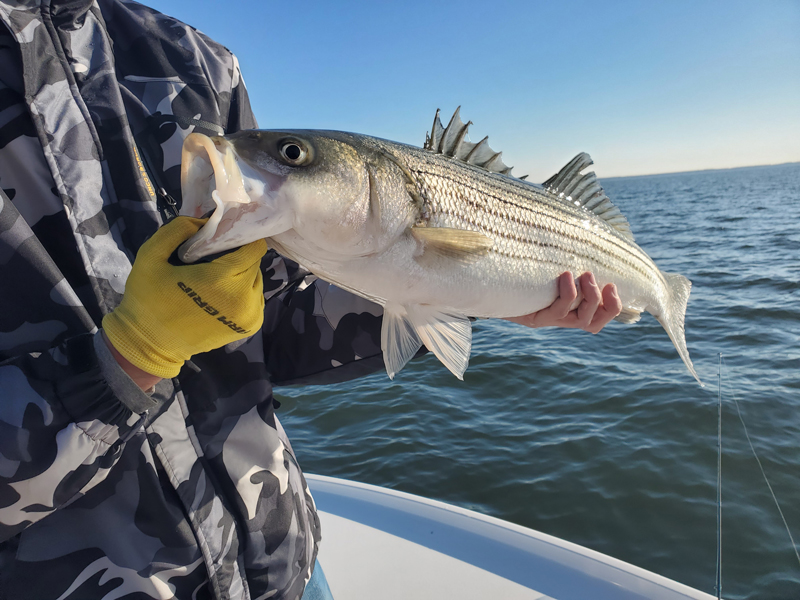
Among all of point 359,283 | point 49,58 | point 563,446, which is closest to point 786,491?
point 563,446

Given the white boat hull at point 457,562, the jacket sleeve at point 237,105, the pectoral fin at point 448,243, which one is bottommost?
the white boat hull at point 457,562

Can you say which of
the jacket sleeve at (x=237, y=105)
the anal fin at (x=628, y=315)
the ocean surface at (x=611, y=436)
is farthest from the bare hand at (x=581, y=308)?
the ocean surface at (x=611, y=436)

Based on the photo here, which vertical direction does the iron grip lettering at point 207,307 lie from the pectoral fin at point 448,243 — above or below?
below

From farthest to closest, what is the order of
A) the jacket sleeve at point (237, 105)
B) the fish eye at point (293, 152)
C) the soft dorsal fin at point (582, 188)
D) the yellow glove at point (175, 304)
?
the soft dorsal fin at point (582, 188) → the jacket sleeve at point (237, 105) → the fish eye at point (293, 152) → the yellow glove at point (175, 304)

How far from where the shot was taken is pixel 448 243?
6.12ft

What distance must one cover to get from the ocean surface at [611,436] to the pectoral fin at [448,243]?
419 cm

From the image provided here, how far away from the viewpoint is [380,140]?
191 cm

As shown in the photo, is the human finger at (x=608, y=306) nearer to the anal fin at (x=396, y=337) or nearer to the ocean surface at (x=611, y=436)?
the anal fin at (x=396, y=337)

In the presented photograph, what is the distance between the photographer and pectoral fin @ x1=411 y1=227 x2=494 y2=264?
1831 mm

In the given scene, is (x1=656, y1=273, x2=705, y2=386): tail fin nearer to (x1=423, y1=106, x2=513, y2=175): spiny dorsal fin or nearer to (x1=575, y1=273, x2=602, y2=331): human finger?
(x1=575, y1=273, x2=602, y2=331): human finger

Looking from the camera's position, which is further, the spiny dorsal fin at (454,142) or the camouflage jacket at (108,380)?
the spiny dorsal fin at (454,142)

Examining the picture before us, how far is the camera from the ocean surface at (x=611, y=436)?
4914mm

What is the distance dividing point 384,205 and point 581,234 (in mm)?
1226

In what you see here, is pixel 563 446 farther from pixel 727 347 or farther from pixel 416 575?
pixel 727 347
